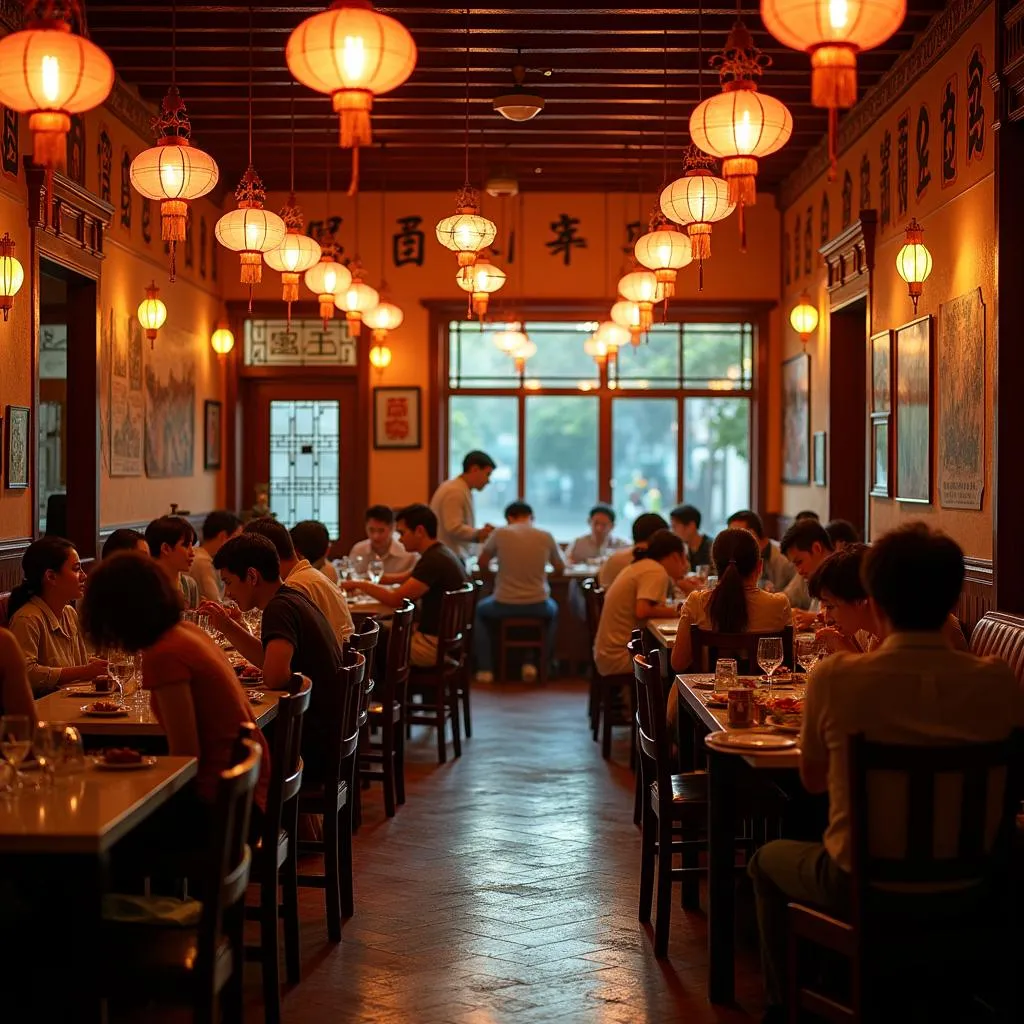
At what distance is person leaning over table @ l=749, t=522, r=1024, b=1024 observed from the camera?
10.0 feet

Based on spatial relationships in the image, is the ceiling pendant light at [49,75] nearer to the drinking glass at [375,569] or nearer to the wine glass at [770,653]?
the wine glass at [770,653]

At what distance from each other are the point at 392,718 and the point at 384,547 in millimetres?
3222

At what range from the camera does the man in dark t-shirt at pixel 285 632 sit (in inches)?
189

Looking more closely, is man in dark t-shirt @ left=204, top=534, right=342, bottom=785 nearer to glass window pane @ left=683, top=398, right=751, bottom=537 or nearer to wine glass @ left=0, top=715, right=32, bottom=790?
wine glass @ left=0, top=715, right=32, bottom=790

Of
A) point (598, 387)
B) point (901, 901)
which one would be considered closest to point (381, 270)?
point (598, 387)

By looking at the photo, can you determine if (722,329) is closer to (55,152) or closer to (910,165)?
(910,165)

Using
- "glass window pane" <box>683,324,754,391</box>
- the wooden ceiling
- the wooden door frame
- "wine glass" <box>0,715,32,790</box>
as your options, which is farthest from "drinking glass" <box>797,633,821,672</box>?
"glass window pane" <box>683,324,754,391</box>

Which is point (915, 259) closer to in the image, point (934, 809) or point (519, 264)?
point (934, 809)

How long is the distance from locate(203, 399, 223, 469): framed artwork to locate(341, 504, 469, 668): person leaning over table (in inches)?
168

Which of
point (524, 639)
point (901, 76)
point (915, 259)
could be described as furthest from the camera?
point (524, 639)

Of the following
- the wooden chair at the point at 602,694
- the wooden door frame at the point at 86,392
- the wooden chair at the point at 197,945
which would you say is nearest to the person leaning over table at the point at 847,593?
the wooden chair at the point at 197,945

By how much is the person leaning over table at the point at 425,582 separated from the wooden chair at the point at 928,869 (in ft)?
16.2

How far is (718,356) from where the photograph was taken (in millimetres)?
13023

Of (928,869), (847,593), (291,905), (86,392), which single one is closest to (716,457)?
(86,392)
